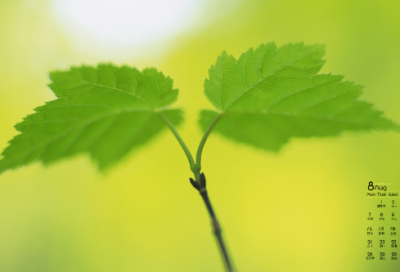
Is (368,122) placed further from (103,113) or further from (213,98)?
(103,113)

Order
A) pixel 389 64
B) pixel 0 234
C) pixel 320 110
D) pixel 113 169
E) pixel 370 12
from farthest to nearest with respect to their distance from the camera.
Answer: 1. pixel 0 234
2. pixel 370 12
3. pixel 389 64
4. pixel 113 169
5. pixel 320 110

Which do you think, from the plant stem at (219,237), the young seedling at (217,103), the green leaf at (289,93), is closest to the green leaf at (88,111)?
the young seedling at (217,103)

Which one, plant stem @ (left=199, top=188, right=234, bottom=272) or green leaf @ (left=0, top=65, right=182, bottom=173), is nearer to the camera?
plant stem @ (left=199, top=188, right=234, bottom=272)

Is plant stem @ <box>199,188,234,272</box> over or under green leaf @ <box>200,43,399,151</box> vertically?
under

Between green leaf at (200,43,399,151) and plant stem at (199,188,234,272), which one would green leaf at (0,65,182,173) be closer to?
green leaf at (200,43,399,151)

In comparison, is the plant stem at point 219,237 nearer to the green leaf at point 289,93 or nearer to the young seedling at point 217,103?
the young seedling at point 217,103

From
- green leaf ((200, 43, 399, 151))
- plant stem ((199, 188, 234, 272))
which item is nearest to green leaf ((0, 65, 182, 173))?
green leaf ((200, 43, 399, 151))

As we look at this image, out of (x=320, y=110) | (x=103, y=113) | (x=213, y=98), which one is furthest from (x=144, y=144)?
(x=320, y=110)
